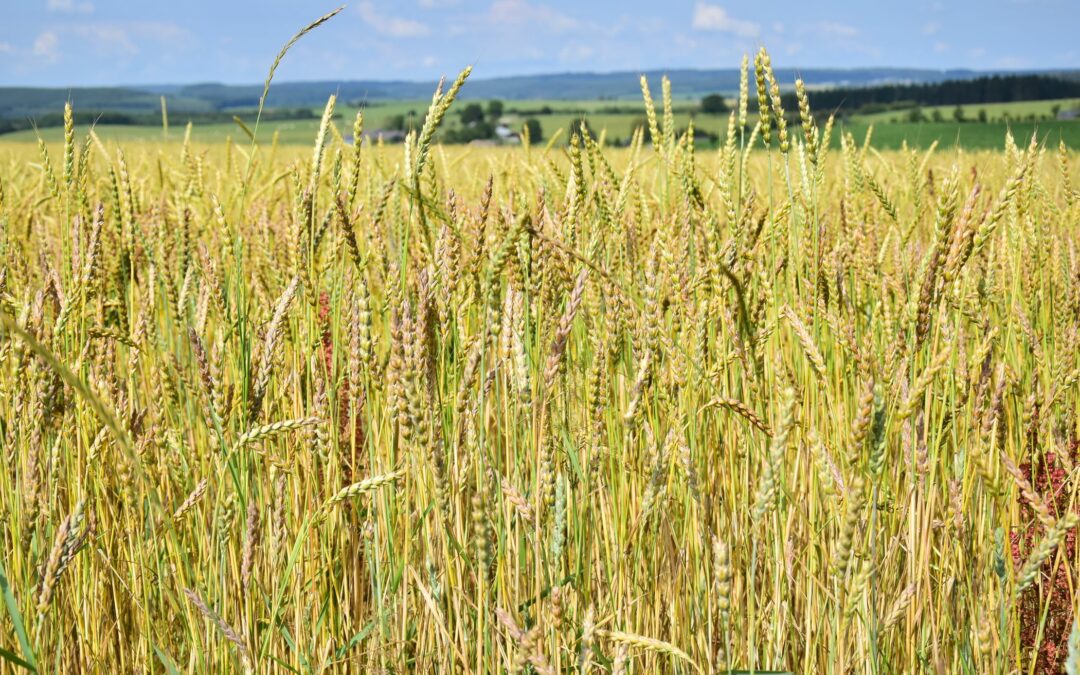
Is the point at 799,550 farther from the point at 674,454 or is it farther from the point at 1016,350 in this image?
the point at 1016,350

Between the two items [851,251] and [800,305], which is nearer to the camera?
[800,305]

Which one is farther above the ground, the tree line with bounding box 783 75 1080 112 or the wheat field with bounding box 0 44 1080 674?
the tree line with bounding box 783 75 1080 112

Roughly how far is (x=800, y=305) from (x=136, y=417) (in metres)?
0.98

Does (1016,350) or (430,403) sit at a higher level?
(430,403)

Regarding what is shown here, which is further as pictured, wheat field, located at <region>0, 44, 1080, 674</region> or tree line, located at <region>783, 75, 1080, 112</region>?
tree line, located at <region>783, 75, 1080, 112</region>

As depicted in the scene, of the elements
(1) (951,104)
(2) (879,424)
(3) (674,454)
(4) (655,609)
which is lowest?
(4) (655,609)

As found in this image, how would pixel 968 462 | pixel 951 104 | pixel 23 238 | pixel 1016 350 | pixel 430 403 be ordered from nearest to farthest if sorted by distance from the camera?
1. pixel 430 403
2. pixel 968 462
3. pixel 1016 350
4. pixel 23 238
5. pixel 951 104

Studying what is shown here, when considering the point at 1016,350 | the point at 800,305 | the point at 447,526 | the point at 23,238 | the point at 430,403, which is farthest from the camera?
the point at 23,238

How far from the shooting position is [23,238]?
10.3ft

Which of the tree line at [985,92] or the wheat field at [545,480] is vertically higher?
the tree line at [985,92]

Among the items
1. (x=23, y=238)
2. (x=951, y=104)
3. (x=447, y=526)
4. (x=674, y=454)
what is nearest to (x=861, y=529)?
(x=674, y=454)

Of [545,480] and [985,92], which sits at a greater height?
[985,92]

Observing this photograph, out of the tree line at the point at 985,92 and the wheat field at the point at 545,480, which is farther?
the tree line at the point at 985,92

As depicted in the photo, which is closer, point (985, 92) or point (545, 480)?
point (545, 480)
